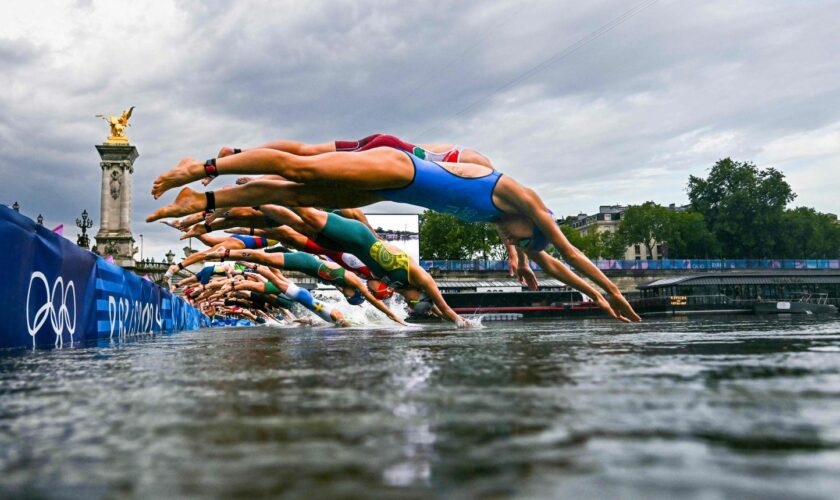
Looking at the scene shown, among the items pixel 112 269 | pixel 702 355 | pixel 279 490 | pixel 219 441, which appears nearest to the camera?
pixel 279 490

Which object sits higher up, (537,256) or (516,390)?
(537,256)

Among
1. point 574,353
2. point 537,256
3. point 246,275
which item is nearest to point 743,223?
point 246,275

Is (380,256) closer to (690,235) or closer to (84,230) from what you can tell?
(84,230)

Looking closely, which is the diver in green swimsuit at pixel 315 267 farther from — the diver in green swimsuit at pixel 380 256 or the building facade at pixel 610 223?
the building facade at pixel 610 223

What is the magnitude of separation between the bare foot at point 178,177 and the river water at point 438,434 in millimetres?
3216

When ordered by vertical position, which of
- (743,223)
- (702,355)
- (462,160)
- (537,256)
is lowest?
(702,355)

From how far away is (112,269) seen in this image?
8.86m

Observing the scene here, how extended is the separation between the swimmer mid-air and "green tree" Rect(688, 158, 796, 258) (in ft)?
256

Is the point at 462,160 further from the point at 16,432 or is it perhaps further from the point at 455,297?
the point at 455,297

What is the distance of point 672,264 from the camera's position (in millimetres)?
71250

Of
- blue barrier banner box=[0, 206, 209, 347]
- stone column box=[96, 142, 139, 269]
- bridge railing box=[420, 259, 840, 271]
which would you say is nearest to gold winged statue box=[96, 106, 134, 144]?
stone column box=[96, 142, 139, 269]

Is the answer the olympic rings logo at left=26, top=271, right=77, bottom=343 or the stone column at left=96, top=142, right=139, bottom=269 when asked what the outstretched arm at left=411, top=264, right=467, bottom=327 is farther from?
the stone column at left=96, top=142, right=139, bottom=269

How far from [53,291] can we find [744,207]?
269 feet

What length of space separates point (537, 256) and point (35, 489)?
7711 mm
